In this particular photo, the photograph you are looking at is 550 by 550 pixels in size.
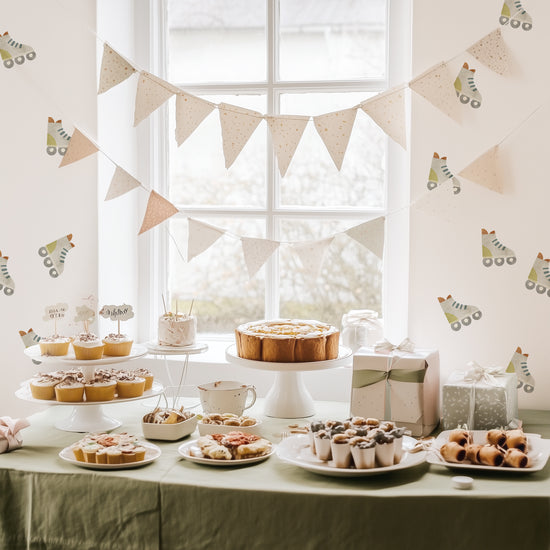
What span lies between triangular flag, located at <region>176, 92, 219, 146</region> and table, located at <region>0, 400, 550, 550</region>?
93 centimetres

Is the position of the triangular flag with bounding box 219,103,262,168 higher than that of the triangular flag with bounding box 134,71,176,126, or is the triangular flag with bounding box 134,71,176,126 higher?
the triangular flag with bounding box 134,71,176,126

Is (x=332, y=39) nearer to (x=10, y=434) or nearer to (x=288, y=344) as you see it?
(x=288, y=344)

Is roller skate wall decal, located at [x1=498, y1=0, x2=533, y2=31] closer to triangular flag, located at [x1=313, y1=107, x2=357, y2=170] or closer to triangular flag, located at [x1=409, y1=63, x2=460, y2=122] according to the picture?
triangular flag, located at [x1=409, y1=63, x2=460, y2=122]

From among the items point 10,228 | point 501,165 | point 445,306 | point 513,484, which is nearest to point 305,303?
point 445,306

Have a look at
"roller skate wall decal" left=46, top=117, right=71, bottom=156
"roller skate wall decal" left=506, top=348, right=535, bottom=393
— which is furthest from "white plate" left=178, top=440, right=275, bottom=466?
"roller skate wall decal" left=46, top=117, right=71, bottom=156

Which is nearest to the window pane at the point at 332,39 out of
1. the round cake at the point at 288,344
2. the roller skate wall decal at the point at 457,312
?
the roller skate wall decal at the point at 457,312

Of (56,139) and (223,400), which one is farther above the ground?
(56,139)

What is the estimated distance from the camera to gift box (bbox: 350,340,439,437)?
6.15ft

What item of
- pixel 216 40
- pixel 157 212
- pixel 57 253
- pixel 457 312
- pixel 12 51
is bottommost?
pixel 457 312

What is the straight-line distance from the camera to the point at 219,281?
8.30 feet

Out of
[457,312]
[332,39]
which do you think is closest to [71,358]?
[457,312]

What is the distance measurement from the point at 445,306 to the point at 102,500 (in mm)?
991

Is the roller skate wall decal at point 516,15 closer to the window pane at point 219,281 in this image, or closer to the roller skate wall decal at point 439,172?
the roller skate wall decal at point 439,172

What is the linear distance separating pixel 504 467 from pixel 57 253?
128 cm
